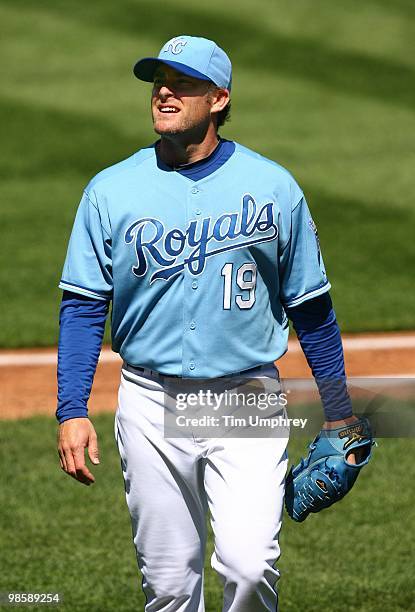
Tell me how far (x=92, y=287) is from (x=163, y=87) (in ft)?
2.55

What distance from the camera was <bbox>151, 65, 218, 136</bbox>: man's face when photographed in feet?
14.9

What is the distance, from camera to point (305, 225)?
4711 millimetres

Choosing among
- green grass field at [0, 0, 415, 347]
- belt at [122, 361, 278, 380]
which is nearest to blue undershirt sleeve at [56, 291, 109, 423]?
belt at [122, 361, 278, 380]

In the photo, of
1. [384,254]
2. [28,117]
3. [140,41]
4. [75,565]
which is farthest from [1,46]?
[75,565]

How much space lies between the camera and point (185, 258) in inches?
179

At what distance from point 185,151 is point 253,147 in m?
13.3

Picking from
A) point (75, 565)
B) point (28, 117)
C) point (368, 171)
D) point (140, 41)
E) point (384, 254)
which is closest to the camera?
point (75, 565)

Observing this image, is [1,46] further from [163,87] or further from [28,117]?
[163,87]

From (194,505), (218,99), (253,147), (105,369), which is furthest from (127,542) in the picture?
(253,147)

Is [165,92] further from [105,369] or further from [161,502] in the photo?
[105,369]

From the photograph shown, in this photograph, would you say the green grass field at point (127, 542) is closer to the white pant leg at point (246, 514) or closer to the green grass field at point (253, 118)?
the white pant leg at point (246, 514)

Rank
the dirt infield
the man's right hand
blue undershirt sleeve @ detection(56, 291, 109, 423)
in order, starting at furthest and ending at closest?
the dirt infield → blue undershirt sleeve @ detection(56, 291, 109, 423) → the man's right hand

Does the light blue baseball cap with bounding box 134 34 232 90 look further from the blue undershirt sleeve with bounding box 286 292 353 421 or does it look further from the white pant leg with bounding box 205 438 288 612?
the white pant leg with bounding box 205 438 288 612

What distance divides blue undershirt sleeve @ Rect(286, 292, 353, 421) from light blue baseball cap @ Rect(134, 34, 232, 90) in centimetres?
90
